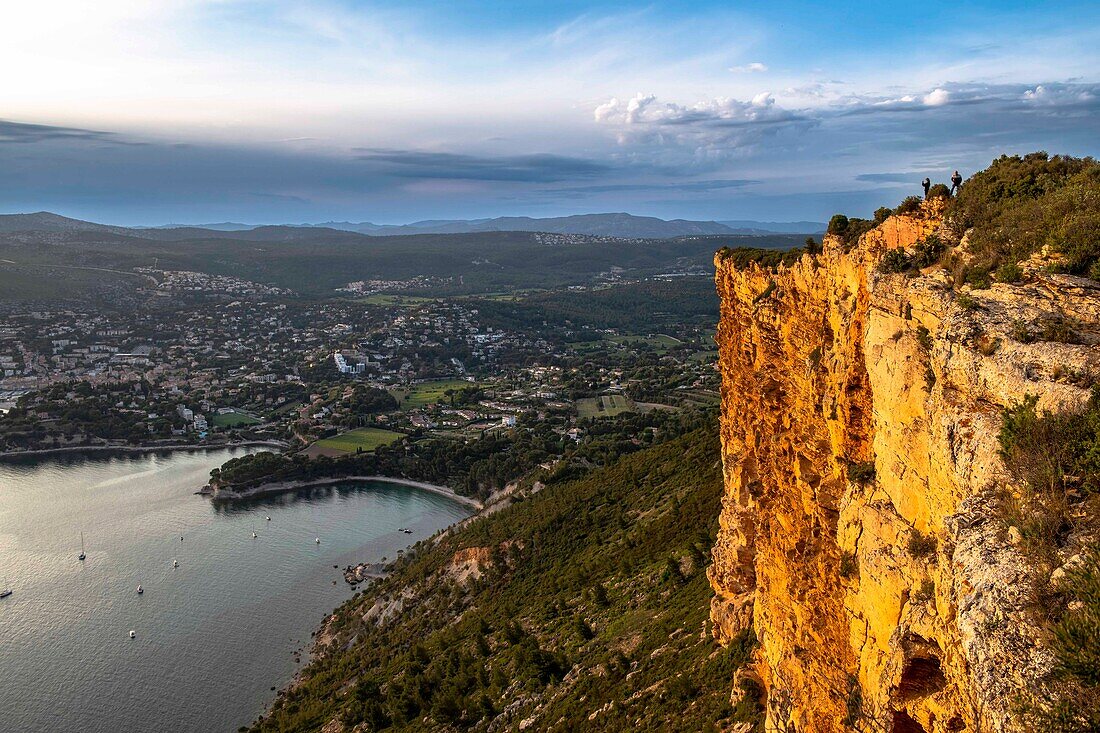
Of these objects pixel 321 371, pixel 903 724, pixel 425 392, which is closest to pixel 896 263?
pixel 903 724

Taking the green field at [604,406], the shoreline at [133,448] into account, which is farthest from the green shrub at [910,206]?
the shoreline at [133,448]

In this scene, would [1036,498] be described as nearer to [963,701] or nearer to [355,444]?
[963,701]

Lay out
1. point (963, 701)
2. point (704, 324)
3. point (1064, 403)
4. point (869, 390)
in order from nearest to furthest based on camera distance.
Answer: point (963, 701), point (1064, 403), point (869, 390), point (704, 324)

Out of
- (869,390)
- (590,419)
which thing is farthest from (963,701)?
(590,419)

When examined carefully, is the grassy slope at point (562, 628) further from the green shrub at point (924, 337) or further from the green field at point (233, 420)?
the green field at point (233, 420)

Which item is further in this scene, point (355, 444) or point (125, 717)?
point (355, 444)

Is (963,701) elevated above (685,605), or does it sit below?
above

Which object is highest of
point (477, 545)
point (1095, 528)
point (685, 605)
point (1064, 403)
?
point (1064, 403)

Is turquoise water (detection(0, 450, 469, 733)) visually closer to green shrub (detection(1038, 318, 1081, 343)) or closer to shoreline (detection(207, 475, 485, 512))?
shoreline (detection(207, 475, 485, 512))
